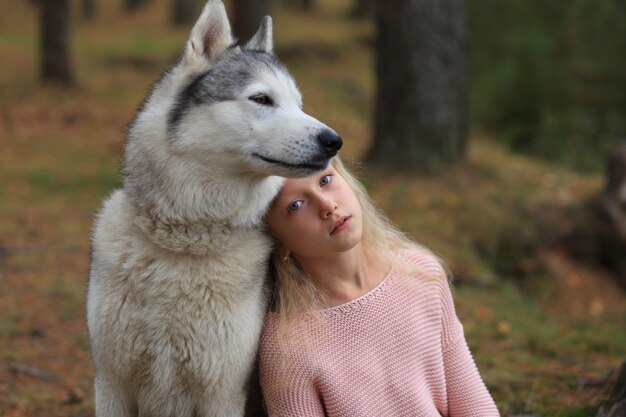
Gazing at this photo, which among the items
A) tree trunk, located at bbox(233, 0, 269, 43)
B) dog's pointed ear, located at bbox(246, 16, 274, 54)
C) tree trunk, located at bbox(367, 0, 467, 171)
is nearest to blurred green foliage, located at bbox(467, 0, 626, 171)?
tree trunk, located at bbox(367, 0, 467, 171)

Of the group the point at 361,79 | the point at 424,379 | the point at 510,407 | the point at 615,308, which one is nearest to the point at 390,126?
the point at 615,308

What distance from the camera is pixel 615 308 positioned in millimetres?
7270

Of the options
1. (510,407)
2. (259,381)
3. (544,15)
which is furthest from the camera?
(544,15)

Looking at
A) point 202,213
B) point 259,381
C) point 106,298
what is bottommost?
point 259,381

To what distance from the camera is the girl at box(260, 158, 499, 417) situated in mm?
3098

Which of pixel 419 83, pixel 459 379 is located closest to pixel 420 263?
pixel 459 379

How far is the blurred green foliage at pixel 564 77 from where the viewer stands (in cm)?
1106

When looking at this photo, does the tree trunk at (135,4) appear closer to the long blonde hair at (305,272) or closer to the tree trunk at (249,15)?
the tree trunk at (249,15)

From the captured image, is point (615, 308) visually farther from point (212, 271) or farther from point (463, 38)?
point (212, 271)

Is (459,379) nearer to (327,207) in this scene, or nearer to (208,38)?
(327,207)

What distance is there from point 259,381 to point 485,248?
4.47 meters

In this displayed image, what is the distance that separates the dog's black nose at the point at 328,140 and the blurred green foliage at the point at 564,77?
8.60 m

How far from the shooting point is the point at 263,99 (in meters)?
2.97

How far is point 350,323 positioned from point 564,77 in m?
8.99
